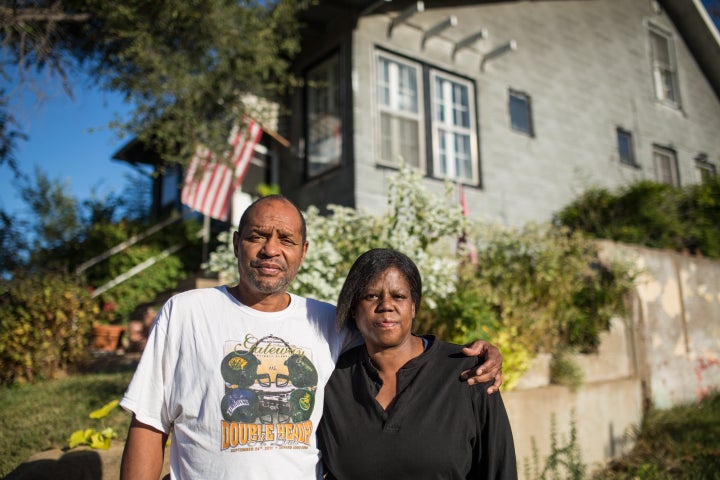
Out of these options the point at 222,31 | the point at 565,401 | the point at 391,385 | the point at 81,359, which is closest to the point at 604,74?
the point at 222,31

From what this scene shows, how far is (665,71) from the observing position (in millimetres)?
15000

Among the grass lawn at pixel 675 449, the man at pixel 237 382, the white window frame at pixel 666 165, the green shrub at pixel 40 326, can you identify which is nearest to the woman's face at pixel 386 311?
the man at pixel 237 382

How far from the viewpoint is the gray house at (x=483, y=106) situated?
9.31m

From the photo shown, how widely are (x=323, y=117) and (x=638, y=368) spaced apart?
6227 mm

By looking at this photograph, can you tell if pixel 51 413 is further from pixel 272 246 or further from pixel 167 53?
pixel 167 53

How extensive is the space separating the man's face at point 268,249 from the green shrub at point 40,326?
5.25m

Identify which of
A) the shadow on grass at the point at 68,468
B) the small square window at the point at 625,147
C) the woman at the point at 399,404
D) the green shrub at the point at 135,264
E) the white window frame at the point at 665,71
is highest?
the white window frame at the point at 665,71

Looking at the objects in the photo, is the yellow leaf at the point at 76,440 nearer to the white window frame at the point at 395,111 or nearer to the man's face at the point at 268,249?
the man's face at the point at 268,249

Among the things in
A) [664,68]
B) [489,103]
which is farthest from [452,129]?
[664,68]

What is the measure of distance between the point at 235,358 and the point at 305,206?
7.85 metres

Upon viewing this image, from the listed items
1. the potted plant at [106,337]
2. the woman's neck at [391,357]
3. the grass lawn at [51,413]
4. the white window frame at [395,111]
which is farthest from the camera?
the white window frame at [395,111]

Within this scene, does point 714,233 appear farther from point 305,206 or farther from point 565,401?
point 305,206

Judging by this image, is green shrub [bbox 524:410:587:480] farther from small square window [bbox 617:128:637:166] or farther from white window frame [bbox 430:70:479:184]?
small square window [bbox 617:128:637:166]

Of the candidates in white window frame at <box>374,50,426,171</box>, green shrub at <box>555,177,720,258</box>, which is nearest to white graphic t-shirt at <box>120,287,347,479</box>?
white window frame at <box>374,50,426,171</box>
